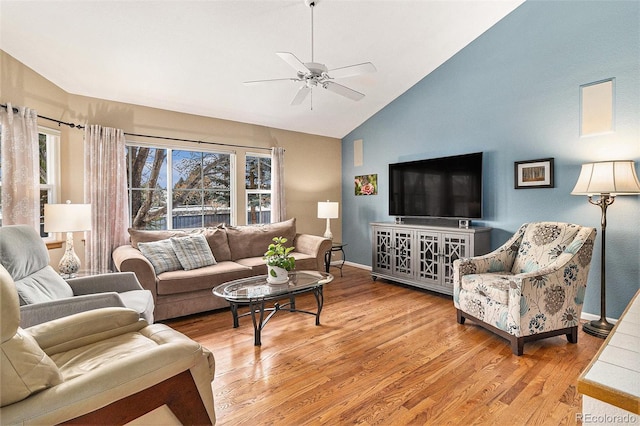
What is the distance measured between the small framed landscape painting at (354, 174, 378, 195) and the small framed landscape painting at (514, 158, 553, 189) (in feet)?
7.20

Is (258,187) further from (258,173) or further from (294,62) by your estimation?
(294,62)

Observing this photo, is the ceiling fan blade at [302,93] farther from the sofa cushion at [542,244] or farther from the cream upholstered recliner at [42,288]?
the sofa cushion at [542,244]

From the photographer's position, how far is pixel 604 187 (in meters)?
2.60

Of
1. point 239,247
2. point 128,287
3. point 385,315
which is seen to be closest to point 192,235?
point 239,247

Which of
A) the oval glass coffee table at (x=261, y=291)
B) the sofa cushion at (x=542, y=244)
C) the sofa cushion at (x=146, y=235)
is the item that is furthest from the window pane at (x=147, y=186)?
the sofa cushion at (x=542, y=244)

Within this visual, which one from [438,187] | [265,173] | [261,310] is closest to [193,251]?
[261,310]

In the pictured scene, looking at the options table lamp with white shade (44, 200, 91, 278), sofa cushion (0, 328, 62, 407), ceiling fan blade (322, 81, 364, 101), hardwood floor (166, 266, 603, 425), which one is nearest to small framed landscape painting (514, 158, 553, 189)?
hardwood floor (166, 266, 603, 425)

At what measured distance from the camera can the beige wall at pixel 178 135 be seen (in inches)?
121

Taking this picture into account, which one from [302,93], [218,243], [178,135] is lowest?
[218,243]

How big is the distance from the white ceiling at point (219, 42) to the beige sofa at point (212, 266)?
174 centimetres

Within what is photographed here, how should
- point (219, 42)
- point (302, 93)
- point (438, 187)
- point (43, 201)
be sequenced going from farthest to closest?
point (438, 187) < point (43, 201) < point (219, 42) < point (302, 93)

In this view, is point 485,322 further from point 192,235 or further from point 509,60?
point 192,235

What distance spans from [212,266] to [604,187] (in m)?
3.87

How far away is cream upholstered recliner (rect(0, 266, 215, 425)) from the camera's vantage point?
0.95 m
